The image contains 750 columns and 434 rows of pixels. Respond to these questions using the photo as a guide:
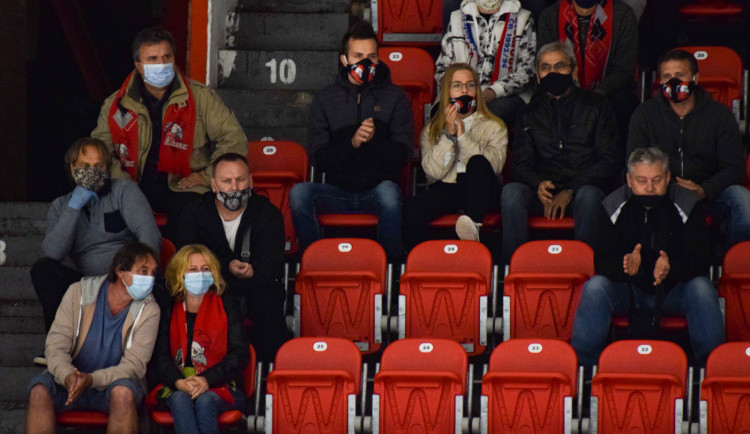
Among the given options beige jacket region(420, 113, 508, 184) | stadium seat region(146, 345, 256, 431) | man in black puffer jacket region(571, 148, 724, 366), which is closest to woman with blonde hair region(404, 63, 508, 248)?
beige jacket region(420, 113, 508, 184)

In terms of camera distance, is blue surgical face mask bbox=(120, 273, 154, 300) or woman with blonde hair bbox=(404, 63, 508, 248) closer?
blue surgical face mask bbox=(120, 273, 154, 300)

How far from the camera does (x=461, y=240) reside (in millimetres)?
6305

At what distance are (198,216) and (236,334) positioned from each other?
0.70 metres

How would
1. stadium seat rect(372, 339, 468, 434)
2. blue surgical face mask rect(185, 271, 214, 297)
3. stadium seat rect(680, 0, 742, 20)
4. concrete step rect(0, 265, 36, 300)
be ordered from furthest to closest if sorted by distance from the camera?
stadium seat rect(680, 0, 742, 20)
concrete step rect(0, 265, 36, 300)
blue surgical face mask rect(185, 271, 214, 297)
stadium seat rect(372, 339, 468, 434)

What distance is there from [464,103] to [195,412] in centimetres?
212

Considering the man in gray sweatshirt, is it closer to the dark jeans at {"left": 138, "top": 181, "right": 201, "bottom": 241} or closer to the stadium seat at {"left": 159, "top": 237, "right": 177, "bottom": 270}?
the stadium seat at {"left": 159, "top": 237, "right": 177, "bottom": 270}

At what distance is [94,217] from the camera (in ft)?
20.6

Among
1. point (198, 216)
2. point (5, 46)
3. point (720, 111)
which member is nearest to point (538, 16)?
point (720, 111)

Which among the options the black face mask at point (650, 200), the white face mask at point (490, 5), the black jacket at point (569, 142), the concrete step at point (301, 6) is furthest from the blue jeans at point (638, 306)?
the concrete step at point (301, 6)

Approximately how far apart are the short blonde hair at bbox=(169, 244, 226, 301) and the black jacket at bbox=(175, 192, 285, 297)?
213 millimetres

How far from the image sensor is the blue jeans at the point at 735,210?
621cm

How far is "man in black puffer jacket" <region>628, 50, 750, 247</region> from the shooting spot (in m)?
6.48

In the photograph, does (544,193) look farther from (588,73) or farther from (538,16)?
(538,16)

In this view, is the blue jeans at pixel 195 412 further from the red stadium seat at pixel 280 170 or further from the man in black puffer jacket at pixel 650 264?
the man in black puffer jacket at pixel 650 264
